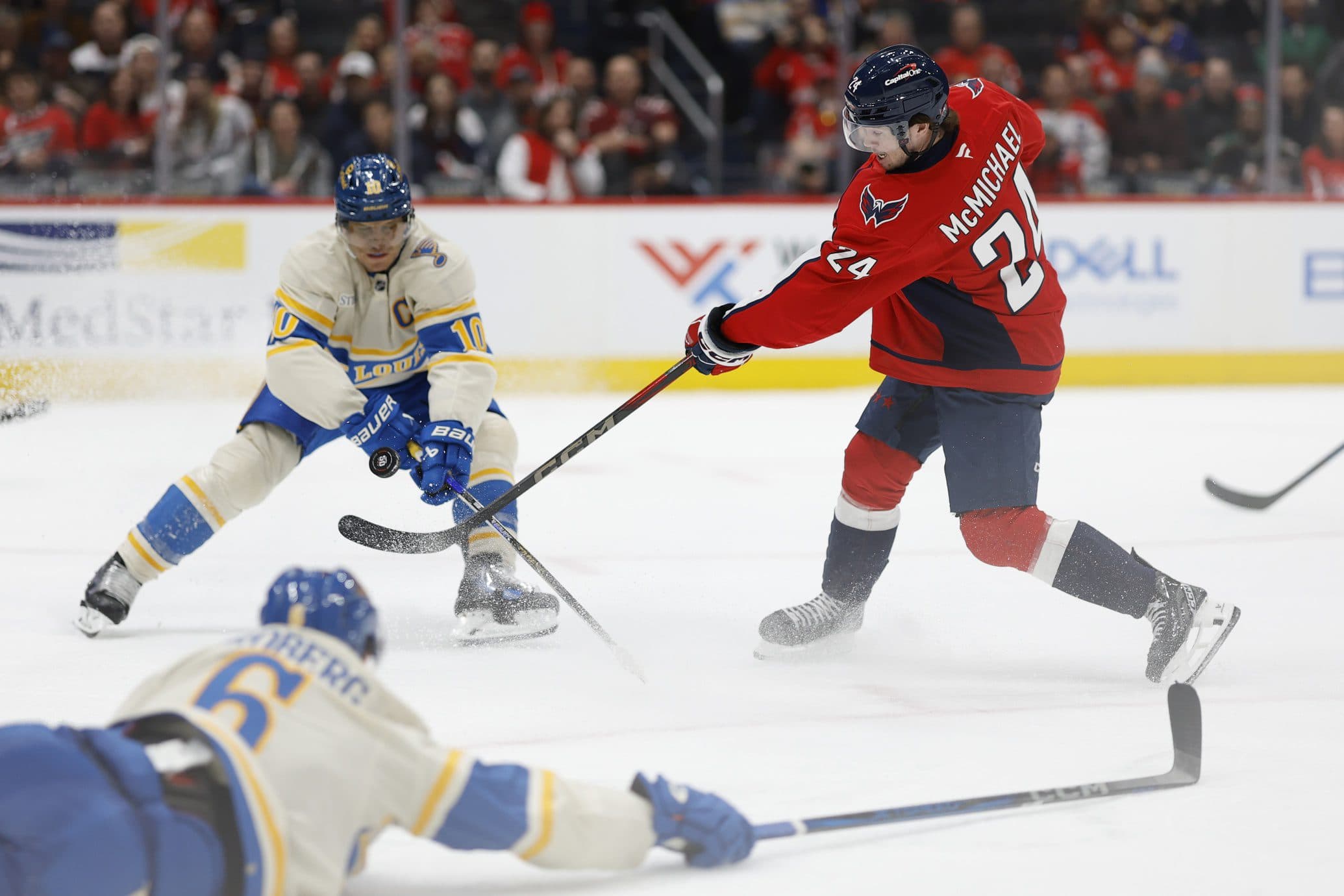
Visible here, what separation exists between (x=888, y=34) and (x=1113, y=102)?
1147mm

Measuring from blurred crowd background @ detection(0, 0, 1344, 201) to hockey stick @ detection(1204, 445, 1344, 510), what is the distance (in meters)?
3.05

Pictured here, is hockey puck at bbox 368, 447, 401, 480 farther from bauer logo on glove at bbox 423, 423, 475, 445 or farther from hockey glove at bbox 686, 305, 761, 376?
hockey glove at bbox 686, 305, 761, 376

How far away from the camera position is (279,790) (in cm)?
151

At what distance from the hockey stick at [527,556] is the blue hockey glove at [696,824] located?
95cm

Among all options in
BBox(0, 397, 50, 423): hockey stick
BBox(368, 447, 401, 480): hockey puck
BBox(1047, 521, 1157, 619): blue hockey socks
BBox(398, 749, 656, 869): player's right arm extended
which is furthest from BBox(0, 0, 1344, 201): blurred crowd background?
BBox(398, 749, 656, 869): player's right arm extended

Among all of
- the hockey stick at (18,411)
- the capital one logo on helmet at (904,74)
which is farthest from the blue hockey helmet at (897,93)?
the hockey stick at (18,411)

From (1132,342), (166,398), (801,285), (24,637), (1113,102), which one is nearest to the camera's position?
(801,285)

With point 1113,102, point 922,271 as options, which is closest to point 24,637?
point 922,271

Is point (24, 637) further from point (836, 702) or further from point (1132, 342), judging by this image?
point (1132, 342)

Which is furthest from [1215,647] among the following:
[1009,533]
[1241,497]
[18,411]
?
[18,411]

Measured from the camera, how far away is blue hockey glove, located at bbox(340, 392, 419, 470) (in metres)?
3.02

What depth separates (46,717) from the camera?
2.50m

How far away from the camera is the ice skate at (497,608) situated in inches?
121

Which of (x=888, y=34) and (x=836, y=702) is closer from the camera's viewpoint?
(x=836, y=702)
